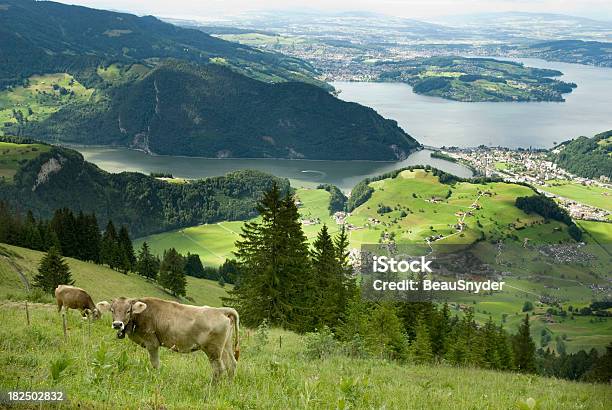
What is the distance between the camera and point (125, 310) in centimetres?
1054

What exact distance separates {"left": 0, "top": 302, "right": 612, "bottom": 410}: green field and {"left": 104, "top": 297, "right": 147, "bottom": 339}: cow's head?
1.92ft

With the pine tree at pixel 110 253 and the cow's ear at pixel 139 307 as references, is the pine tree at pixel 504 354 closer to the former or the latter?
the cow's ear at pixel 139 307

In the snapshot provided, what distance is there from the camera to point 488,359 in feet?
139

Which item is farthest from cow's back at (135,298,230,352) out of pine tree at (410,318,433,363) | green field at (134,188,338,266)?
green field at (134,188,338,266)

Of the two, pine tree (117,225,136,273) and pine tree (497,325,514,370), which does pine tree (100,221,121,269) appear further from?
pine tree (497,325,514,370)

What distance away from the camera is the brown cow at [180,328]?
1018cm

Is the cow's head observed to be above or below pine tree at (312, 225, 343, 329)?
above

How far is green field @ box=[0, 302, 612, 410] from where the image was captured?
26.5 ft

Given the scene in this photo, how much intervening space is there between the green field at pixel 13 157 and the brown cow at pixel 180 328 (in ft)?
639

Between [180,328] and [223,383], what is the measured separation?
1.42 meters

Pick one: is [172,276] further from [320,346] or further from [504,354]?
[320,346]

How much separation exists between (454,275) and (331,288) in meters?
15.9

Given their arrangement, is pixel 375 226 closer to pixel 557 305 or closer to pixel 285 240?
pixel 557 305

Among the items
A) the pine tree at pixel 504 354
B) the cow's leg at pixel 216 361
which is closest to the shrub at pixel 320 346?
the cow's leg at pixel 216 361
